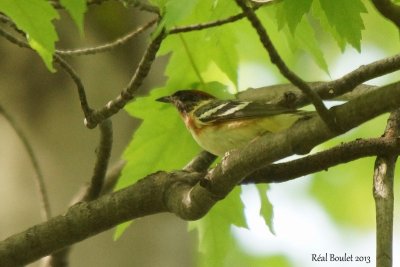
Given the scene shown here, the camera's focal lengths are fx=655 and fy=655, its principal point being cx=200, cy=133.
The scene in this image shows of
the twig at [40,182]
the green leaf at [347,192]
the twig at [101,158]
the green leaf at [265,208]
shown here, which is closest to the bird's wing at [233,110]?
the green leaf at [265,208]

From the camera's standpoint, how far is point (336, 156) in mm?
2141

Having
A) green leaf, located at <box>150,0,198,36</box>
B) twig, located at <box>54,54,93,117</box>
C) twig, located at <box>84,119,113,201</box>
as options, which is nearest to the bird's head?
twig, located at <box>84,119,113,201</box>

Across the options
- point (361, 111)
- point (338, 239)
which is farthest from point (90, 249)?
point (338, 239)

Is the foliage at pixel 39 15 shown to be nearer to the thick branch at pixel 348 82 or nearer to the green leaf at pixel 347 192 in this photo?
the thick branch at pixel 348 82

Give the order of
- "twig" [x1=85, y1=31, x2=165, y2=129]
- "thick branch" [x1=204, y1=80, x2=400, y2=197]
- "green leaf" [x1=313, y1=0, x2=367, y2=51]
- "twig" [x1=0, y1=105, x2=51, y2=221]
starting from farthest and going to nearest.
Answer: "twig" [x1=0, y1=105, x2=51, y2=221], "twig" [x1=85, y1=31, x2=165, y2=129], "green leaf" [x1=313, y1=0, x2=367, y2=51], "thick branch" [x1=204, y1=80, x2=400, y2=197]

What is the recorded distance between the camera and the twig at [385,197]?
A: 1.83m

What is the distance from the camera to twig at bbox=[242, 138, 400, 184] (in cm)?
211

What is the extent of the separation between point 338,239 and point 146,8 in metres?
4.51

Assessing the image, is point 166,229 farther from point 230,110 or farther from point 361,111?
point 361,111

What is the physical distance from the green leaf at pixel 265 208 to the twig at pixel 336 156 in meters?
0.40

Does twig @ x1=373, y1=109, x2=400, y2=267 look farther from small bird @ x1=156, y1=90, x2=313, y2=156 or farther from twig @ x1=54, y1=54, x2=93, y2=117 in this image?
twig @ x1=54, y1=54, x2=93, y2=117

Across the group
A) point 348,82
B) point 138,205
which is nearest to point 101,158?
point 138,205

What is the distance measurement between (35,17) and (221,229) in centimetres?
128

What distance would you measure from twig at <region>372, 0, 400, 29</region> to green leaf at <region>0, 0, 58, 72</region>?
839 millimetres
